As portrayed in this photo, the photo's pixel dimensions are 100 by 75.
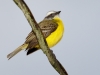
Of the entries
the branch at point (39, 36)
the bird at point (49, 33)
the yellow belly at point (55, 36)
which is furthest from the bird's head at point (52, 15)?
the branch at point (39, 36)

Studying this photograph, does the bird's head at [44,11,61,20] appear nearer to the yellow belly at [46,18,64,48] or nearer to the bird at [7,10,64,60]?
the bird at [7,10,64,60]

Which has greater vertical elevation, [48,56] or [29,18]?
[29,18]

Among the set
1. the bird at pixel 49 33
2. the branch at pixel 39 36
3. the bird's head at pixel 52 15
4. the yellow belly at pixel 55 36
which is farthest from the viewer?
the bird's head at pixel 52 15

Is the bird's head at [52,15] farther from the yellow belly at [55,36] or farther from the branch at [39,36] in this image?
the branch at [39,36]

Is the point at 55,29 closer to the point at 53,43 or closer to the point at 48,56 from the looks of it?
the point at 53,43

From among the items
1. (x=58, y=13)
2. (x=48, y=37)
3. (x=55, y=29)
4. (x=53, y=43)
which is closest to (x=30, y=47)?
(x=53, y=43)

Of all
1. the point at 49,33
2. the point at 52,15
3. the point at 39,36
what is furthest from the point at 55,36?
the point at 39,36
